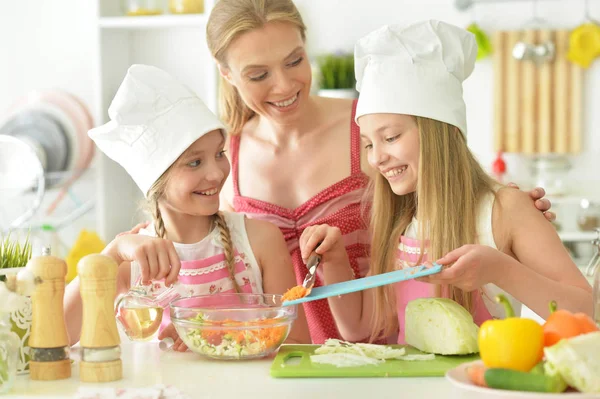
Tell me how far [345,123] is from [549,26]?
2.07m

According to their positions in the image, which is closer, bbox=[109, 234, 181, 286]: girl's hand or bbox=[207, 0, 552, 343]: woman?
bbox=[109, 234, 181, 286]: girl's hand

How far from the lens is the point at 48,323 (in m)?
1.16

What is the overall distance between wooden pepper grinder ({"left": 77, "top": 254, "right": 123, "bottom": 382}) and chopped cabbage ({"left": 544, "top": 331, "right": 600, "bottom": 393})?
0.56 m

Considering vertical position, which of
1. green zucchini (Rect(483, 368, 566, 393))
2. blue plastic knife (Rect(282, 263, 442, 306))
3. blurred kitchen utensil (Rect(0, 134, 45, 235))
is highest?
blurred kitchen utensil (Rect(0, 134, 45, 235))

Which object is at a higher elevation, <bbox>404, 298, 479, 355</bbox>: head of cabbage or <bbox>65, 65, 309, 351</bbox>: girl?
<bbox>65, 65, 309, 351</bbox>: girl

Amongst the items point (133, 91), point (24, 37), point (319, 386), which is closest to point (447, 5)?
point (24, 37)

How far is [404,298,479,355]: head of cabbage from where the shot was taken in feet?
3.96

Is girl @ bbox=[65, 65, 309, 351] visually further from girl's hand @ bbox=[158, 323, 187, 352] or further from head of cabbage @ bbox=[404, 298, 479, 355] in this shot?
head of cabbage @ bbox=[404, 298, 479, 355]

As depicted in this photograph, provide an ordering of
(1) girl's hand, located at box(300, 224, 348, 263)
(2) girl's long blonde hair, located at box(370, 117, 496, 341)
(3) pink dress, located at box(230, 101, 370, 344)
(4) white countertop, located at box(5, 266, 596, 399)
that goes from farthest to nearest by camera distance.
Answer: (3) pink dress, located at box(230, 101, 370, 344), (2) girl's long blonde hair, located at box(370, 117, 496, 341), (1) girl's hand, located at box(300, 224, 348, 263), (4) white countertop, located at box(5, 266, 596, 399)

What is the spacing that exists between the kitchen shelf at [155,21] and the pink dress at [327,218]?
1.53 meters

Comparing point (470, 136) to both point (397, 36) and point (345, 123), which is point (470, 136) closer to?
point (345, 123)

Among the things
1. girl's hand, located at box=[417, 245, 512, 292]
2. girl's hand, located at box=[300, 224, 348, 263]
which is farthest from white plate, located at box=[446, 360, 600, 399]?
girl's hand, located at box=[300, 224, 348, 263]

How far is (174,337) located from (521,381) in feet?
2.04

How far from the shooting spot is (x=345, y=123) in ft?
6.73
